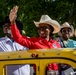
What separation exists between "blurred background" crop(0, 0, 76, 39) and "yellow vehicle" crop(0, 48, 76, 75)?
11127mm

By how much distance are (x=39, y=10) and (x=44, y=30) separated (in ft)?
33.9

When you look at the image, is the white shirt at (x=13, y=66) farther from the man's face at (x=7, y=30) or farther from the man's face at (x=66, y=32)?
the man's face at (x=66, y=32)

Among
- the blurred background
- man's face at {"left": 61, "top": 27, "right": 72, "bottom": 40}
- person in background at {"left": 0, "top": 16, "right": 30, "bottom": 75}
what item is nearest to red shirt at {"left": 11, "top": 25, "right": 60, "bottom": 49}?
person in background at {"left": 0, "top": 16, "right": 30, "bottom": 75}

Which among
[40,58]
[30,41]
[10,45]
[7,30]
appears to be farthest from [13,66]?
[7,30]

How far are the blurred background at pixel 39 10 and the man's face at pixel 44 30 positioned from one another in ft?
32.0

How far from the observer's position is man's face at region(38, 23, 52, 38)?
6941mm

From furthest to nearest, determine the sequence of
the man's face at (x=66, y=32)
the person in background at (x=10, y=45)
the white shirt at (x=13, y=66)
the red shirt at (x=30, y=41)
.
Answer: the man's face at (x=66, y=32), the red shirt at (x=30, y=41), the person in background at (x=10, y=45), the white shirt at (x=13, y=66)

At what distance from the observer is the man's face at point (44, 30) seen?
694 centimetres

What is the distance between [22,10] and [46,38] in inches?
401

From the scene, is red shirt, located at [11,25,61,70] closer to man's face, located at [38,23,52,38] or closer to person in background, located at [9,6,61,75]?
person in background, located at [9,6,61,75]

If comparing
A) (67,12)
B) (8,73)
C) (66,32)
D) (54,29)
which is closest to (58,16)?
(67,12)

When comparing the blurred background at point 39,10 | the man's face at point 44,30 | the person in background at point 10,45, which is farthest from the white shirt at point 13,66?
the blurred background at point 39,10

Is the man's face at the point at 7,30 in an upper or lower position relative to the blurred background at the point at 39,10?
upper

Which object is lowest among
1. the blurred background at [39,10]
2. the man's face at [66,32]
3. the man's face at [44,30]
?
the blurred background at [39,10]
